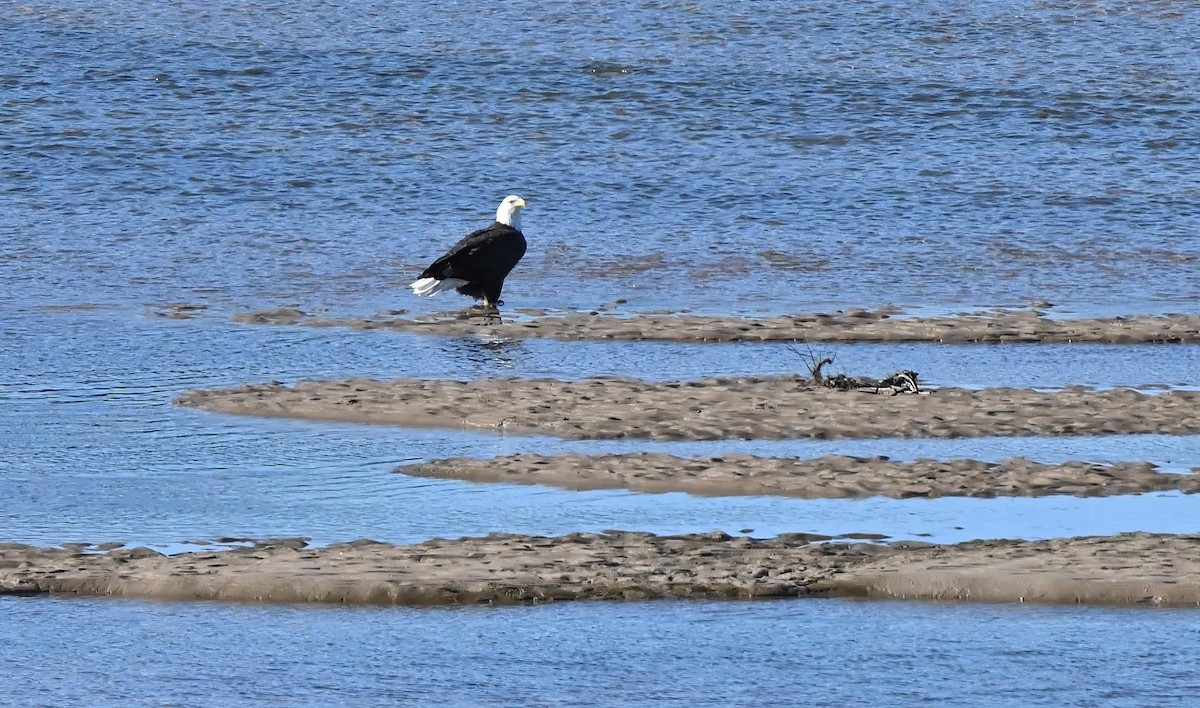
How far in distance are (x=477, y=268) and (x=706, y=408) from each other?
16.4 feet

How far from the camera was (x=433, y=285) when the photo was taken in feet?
52.1

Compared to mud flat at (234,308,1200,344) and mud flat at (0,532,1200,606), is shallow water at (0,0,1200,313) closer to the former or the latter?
mud flat at (234,308,1200,344)

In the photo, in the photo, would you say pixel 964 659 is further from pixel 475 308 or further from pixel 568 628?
pixel 475 308

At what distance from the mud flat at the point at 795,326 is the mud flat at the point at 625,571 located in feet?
20.2

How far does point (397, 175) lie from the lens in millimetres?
23562

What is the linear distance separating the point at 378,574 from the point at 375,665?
953mm

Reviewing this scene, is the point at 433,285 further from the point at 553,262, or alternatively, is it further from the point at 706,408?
the point at 706,408

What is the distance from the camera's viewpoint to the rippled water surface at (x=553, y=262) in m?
6.79

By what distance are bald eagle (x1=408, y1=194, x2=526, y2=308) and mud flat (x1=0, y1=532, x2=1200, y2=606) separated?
7.76m

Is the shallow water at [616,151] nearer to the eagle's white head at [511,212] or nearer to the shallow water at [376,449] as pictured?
the eagle's white head at [511,212]

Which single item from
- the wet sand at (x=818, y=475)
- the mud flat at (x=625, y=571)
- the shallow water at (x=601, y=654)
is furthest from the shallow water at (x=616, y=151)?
the shallow water at (x=601, y=654)

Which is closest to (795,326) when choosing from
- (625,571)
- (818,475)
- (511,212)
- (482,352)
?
(482,352)

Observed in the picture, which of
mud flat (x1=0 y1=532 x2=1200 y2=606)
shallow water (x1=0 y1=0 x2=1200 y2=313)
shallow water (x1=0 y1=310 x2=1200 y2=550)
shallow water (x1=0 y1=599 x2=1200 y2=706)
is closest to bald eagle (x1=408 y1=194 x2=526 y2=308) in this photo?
shallow water (x1=0 y1=0 x2=1200 y2=313)

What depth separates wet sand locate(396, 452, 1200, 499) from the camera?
9.12 meters
